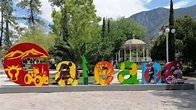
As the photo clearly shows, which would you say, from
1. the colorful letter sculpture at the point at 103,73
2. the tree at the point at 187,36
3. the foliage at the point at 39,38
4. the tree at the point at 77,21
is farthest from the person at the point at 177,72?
the foliage at the point at 39,38

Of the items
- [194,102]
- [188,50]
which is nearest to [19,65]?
[194,102]

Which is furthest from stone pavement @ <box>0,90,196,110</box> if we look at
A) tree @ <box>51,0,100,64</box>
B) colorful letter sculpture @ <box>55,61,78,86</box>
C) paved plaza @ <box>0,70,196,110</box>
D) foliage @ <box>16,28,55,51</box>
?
foliage @ <box>16,28,55,51</box>

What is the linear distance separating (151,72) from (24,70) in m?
6.68

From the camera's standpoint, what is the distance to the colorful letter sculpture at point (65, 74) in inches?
625

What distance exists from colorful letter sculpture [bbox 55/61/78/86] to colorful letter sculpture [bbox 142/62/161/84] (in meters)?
3.66

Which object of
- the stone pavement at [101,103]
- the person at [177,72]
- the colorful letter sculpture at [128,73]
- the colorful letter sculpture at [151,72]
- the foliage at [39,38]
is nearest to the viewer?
the stone pavement at [101,103]

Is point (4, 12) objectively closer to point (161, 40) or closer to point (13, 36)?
point (13, 36)

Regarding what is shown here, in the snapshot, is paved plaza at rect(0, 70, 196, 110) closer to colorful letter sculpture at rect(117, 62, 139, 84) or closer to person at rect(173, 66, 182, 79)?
colorful letter sculpture at rect(117, 62, 139, 84)

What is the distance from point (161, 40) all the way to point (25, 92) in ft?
86.5

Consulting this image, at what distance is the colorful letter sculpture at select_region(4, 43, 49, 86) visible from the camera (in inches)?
612

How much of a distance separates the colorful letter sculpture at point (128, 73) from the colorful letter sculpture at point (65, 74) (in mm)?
2368

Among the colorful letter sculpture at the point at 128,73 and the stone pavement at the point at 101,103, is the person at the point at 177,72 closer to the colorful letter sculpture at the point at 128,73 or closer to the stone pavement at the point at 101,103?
the colorful letter sculpture at the point at 128,73

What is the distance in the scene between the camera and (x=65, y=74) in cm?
1597

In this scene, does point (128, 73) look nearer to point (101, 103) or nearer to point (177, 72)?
point (177, 72)
